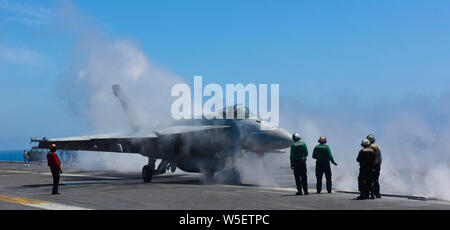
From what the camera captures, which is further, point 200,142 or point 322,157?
point 200,142

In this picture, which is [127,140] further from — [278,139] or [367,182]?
[367,182]

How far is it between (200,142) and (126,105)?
1004 cm

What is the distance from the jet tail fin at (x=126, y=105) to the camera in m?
28.5

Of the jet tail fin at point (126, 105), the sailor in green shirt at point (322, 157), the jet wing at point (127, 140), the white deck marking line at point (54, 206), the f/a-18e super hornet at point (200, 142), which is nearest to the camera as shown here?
the white deck marking line at point (54, 206)

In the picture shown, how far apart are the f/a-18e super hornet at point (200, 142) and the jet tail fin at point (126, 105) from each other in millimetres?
4685

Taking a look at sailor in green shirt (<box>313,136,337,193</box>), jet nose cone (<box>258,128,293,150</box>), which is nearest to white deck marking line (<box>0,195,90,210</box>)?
sailor in green shirt (<box>313,136,337,193</box>)

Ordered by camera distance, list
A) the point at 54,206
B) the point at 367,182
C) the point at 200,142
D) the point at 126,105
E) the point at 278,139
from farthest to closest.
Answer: the point at 126,105
the point at 200,142
the point at 278,139
the point at 367,182
the point at 54,206

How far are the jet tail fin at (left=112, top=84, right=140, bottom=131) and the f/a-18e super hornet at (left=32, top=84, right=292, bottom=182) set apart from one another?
4685mm

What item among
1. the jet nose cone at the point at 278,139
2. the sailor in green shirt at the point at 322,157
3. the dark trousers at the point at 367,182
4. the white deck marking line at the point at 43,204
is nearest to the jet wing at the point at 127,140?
the jet nose cone at the point at 278,139

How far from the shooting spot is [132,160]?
39.9m

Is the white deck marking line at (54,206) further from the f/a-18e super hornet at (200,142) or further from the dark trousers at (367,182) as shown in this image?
the f/a-18e super hornet at (200,142)

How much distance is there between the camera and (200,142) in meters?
21.3

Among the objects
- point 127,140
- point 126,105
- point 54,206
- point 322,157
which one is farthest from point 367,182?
point 126,105

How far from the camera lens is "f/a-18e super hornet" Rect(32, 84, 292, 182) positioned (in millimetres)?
20125
